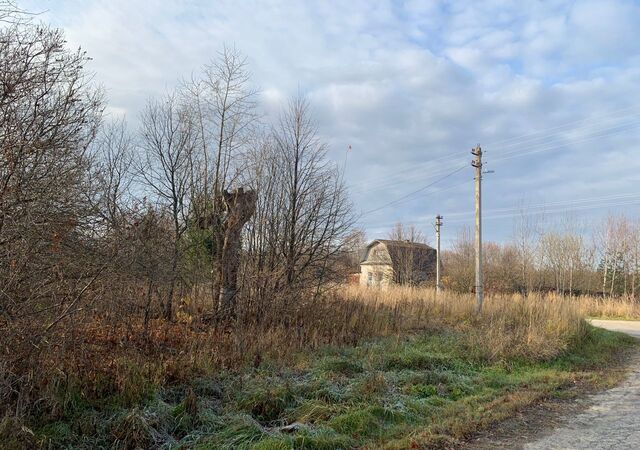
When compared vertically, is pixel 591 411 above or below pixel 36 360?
below

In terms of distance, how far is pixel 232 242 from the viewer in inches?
470

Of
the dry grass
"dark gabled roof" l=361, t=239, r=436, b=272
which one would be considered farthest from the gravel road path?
"dark gabled roof" l=361, t=239, r=436, b=272

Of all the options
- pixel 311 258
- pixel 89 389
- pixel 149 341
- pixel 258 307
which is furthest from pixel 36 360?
pixel 311 258

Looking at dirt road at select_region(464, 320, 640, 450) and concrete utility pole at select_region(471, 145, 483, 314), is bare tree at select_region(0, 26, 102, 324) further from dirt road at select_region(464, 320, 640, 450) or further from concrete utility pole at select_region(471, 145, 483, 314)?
concrete utility pole at select_region(471, 145, 483, 314)

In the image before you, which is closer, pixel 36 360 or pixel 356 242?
pixel 36 360

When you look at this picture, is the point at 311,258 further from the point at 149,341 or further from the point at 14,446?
the point at 14,446

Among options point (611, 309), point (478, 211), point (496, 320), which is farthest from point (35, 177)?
point (611, 309)

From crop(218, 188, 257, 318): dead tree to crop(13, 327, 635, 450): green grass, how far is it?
228cm

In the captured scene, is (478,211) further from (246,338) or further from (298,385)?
(298,385)

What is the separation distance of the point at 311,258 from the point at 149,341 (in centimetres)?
688

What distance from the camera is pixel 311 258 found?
14.8 metres

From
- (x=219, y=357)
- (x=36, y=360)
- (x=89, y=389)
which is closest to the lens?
(x=36, y=360)

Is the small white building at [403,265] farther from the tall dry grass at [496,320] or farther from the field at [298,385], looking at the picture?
the field at [298,385]

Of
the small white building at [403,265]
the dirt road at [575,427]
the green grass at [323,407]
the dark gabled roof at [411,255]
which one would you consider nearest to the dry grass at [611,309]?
the small white building at [403,265]
